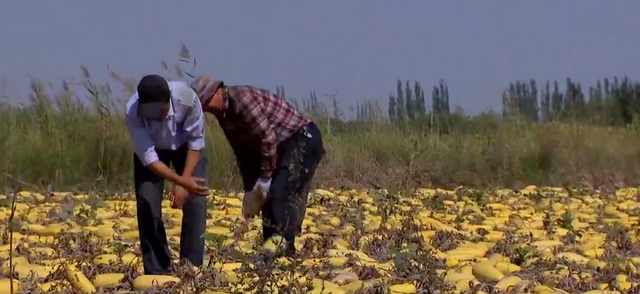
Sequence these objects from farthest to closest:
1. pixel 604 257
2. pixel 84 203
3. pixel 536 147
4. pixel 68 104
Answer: pixel 536 147 < pixel 68 104 < pixel 84 203 < pixel 604 257

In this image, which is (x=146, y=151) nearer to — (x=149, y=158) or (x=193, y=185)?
(x=149, y=158)

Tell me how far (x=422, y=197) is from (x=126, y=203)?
2.86 meters

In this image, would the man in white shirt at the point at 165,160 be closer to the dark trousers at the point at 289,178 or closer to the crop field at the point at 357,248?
the crop field at the point at 357,248

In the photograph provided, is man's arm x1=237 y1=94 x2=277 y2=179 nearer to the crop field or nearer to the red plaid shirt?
the red plaid shirt

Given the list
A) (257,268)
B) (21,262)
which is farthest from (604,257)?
(21,262)

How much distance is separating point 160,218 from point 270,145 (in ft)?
3.12

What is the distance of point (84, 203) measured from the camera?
7.95 metres

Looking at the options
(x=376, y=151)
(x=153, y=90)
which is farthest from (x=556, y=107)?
(x=153, y=90)

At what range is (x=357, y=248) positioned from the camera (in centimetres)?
589

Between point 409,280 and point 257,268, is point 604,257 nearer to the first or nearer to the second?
point 409,280

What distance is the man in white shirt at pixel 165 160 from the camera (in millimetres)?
4605

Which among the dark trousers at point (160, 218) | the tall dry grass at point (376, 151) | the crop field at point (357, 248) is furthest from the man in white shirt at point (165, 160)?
the tall dry grass at point (376, 151)

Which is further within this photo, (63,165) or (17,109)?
(17,109)

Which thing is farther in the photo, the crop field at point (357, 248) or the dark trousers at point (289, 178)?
the dark trousers at point (289, 178)
